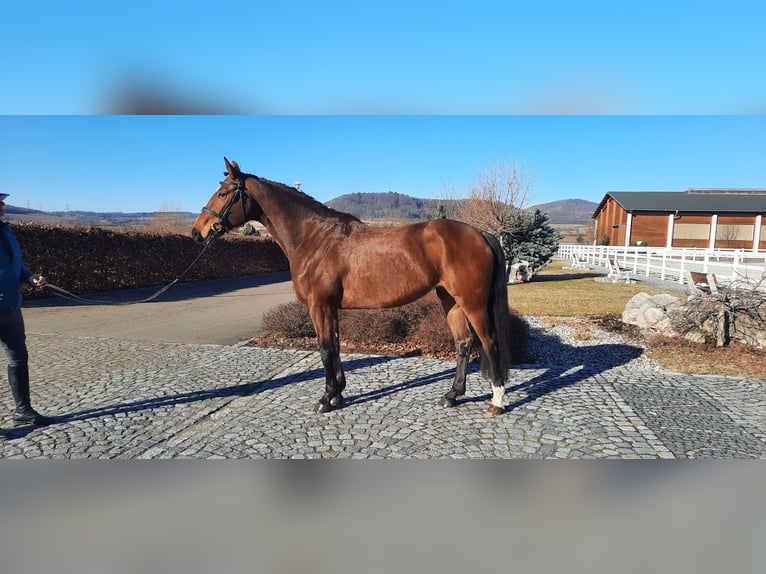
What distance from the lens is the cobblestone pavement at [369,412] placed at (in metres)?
2.88

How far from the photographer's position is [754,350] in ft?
19.5

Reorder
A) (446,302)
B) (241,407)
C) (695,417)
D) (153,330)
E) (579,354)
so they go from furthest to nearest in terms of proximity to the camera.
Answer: (153,330)
(579,354)
(446,302)
(241,407)
(695,417)

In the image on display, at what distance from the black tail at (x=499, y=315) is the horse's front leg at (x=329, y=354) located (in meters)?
1.48

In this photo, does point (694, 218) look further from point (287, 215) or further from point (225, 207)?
point (225, 207)

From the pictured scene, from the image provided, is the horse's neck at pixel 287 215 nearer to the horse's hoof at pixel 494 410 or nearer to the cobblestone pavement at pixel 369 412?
the cobblestone pavement at pixel 369 412

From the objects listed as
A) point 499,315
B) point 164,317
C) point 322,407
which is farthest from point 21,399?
point 164,317

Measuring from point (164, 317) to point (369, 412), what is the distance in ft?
24.0

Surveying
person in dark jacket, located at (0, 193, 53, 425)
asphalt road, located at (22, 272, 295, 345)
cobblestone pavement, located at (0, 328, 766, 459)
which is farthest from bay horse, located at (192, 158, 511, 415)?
asphalt road, located at (22, 272, 295, 345)

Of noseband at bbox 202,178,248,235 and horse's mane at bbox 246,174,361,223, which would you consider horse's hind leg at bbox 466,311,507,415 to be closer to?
horse's mane at bbox 246,174,361,223

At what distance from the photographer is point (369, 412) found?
361 centimetres

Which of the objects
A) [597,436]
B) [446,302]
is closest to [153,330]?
[446,302]

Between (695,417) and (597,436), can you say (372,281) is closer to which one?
(597,436)

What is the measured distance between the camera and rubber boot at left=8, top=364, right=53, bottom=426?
3.25 meters

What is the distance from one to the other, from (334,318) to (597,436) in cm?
244
